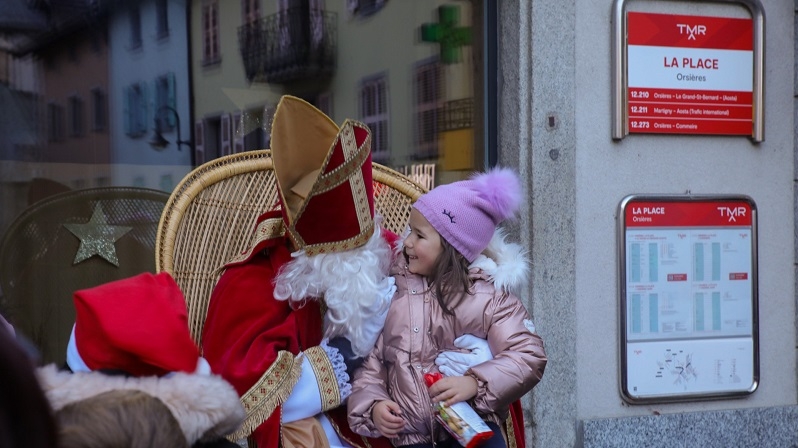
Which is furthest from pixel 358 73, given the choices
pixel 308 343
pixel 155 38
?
pixel 308 343

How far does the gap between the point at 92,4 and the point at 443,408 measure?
2524 mm

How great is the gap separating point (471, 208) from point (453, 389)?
0.61m

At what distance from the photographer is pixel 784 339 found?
18.0ft

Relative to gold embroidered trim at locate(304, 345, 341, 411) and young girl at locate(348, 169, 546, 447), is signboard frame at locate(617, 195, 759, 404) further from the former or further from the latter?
gold embroidered trim at locate(304, 345, 341, 411)

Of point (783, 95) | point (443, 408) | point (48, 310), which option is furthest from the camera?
point (783, 95)

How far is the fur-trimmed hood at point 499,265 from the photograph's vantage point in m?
3.32

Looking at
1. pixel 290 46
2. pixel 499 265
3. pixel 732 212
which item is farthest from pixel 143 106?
pixel 732 212

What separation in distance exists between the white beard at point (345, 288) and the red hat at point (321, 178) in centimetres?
4

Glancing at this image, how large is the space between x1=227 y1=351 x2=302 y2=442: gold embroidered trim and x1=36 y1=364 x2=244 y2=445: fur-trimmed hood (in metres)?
0.51

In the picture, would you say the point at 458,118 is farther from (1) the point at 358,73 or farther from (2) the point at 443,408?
(2) the point at 443,408

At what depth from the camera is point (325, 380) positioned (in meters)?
3.06

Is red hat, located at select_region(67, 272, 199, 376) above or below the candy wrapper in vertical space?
above

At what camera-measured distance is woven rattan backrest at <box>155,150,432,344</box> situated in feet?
10.6

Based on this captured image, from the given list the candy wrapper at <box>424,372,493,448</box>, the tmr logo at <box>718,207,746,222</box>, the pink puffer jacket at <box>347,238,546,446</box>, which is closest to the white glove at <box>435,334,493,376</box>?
the pink puffer jacket at <box>347,238,546,446</box>
